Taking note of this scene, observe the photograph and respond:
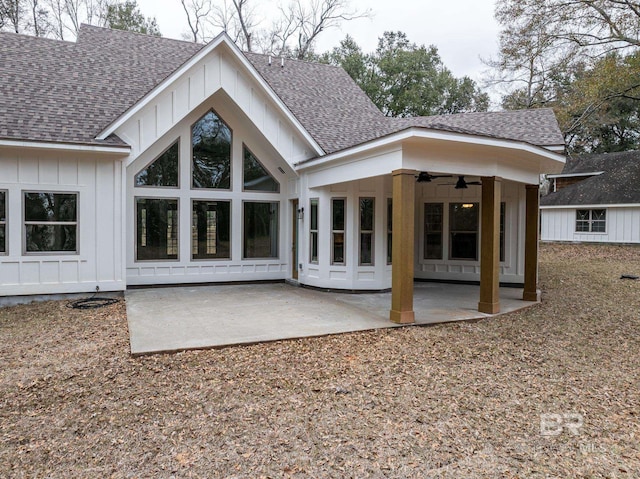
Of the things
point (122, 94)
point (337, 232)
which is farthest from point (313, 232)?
point (122, 94)

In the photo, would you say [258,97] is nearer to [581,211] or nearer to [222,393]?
[222,393]

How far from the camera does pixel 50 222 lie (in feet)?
27.3

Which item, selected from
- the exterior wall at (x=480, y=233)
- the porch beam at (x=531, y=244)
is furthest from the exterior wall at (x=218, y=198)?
the porch beam at (x=531, y=244)

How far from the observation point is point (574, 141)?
32.1 m

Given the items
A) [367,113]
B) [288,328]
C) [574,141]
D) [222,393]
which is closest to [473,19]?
[574,141]

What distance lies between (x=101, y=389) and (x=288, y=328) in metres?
2.68

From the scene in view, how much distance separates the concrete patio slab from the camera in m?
5.80

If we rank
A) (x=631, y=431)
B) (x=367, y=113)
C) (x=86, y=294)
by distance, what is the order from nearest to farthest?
(x=631, y=431) < (x=86, y=294) < (x=367, y=113)

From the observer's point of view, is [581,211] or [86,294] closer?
[86,294]

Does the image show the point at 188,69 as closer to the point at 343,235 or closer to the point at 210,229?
the point at 210,229

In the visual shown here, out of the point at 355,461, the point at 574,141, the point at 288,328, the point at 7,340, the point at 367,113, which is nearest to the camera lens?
the point at 355,461

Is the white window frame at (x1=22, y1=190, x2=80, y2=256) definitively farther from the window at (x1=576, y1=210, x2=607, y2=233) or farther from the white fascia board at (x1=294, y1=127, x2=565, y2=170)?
the window at (x1=576, y1=210, x2=607, y2=233)

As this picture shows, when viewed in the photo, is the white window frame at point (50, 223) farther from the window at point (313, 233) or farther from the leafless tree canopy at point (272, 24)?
the leafless tree canopy at point (272, 24)

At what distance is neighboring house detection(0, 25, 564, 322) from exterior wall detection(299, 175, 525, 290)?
0.11ft
